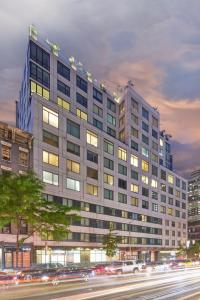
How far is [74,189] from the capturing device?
3784 inches

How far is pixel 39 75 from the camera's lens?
9350cm

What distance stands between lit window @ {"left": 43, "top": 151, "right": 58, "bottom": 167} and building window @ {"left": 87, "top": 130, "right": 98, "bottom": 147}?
46.1 ft

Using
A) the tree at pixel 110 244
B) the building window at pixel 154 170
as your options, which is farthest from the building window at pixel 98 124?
the building window at pixel 154 170

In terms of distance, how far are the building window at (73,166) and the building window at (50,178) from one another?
4.97m

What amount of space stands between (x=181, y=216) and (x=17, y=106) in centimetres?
7278

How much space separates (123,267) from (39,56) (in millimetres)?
43712

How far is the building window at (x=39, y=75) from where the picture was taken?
92062 mm

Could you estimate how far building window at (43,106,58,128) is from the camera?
89.0 meters

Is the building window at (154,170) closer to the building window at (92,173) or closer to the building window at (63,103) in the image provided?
the building window at (92,173)

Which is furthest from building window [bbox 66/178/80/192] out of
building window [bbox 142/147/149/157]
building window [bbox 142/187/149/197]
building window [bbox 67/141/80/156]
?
building window [bbox 142/147/149/157]

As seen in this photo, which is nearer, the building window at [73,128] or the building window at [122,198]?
the building window at [73,128]

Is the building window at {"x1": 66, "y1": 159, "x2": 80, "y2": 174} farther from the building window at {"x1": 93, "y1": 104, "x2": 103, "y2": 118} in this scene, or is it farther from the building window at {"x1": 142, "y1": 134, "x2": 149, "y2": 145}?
the building window at {"x1": 142, "y1": 134, "x2": 149, "y2": 145}

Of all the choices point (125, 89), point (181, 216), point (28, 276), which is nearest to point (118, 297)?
point (28, 276)

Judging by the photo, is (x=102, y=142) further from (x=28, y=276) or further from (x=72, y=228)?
(x=28, y=276)
